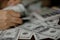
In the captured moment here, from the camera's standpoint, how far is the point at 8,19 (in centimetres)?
81

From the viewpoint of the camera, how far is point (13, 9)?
86 centimetres

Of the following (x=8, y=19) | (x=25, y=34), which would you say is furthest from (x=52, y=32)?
(x=8, y=19)

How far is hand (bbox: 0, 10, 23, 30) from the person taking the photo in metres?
0.79

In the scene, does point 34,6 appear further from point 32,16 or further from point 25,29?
point 25,29

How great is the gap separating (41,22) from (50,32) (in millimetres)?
151

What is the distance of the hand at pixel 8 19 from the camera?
0.79 metres

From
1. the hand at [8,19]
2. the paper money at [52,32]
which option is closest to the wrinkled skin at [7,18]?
the hand at [8,19]

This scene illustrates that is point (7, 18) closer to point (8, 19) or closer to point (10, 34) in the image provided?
point (8, 19)

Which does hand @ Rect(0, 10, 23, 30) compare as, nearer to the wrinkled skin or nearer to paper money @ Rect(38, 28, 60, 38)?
the wrinkled skin

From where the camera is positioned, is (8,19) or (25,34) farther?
(8,19)

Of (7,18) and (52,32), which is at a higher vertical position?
(7,18)

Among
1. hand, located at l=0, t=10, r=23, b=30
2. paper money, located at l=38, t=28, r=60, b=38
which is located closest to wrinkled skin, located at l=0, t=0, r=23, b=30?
hand, located at l=0, t=10, r=23, b=30

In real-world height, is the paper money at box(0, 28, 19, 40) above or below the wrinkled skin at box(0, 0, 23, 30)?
below

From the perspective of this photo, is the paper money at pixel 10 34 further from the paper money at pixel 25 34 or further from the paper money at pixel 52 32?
the paper money at pixel 52 32
